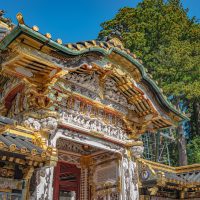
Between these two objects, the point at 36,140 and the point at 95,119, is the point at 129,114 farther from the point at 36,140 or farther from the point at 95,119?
the point at 36,140

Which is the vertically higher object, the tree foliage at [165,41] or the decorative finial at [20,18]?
the tree foliage at [165,41]

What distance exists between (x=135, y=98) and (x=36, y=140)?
13.1 ft

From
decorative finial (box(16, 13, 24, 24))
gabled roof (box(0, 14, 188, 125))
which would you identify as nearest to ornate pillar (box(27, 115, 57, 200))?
gabled roof (box(0, 14, 188, 125))

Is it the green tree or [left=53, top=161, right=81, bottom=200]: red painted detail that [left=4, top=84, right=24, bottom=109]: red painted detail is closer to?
[left=53, top=161, right=81, bottom=200]: red painted detail

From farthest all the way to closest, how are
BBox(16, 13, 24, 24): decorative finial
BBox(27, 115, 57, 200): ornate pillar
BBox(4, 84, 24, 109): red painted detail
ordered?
BBox(4, 84, 24, 109): red painted detail → BBox(27, 115, 57, 200): ornate pillar → BBox(16, 13, 24, 24): decorative finial

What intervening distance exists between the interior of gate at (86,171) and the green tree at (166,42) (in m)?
10.3

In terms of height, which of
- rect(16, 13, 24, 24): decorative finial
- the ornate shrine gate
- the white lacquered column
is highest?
rect(16, 13, 24, 24): decorative finial

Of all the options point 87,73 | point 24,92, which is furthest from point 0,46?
point 87,73

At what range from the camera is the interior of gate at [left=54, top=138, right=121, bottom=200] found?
360 inches

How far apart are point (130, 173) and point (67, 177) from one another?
2.70m

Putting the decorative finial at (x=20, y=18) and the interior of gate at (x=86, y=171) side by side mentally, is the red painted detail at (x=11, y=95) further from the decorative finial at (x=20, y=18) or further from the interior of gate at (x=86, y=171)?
the decorative finial at (x=20, y=18)

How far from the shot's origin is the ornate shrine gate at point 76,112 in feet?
19.5

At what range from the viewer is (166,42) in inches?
811

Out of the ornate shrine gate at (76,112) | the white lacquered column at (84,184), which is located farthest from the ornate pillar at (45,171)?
the white lacquered column at (84,184)
